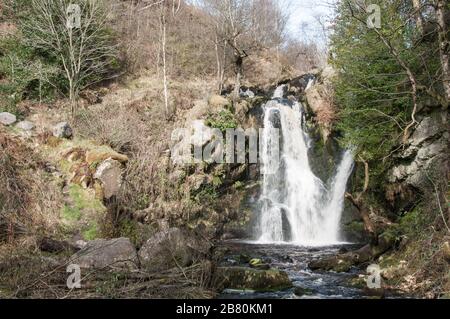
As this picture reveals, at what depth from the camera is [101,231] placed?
10164 mm

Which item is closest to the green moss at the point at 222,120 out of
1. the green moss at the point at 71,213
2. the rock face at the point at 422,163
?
the green moss at the point at 71,213

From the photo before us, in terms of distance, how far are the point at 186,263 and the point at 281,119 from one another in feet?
32.0

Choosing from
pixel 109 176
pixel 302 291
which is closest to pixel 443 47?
pixel 302 291

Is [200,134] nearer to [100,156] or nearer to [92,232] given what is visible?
[100,156]

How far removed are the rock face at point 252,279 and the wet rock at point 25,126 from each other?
8.64m

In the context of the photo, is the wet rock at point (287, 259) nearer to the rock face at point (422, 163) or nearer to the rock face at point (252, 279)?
the rock face at point (252, 279)

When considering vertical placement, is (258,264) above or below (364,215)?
below

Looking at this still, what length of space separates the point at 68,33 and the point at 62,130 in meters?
4.66

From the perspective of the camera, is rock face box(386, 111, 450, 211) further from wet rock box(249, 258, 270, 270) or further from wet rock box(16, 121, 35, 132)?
wet rock box(16, 121, 35, 132)

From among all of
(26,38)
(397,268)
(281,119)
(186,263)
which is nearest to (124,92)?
(26,38)

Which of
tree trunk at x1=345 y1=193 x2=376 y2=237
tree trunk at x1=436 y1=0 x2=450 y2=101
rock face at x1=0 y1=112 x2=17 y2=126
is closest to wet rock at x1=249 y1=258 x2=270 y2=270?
tree trunk at x1=345 y1=193 x2=376 y2=237

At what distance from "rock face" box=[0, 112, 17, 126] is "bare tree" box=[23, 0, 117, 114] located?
2.14 metres

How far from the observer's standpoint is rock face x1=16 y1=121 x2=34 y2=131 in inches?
501

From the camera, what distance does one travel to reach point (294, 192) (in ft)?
47.6
